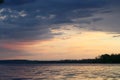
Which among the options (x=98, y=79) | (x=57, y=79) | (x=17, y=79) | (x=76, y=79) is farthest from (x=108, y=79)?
Result: (x=17, y=79)

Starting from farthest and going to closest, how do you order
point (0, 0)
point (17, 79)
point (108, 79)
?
point (17, 79), point (108, 79), point (0, 0)

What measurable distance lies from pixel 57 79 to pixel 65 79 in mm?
1262

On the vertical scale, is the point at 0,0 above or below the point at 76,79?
above

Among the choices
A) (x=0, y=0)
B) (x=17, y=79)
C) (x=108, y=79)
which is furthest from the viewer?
(x=17, y=79)

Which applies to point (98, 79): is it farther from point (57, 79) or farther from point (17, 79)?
point (17, 79)

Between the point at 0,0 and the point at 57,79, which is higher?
the point at 0,0

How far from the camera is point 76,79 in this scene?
48094 millimetres

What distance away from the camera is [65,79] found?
159 ft

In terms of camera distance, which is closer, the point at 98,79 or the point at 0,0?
the point at 0,0

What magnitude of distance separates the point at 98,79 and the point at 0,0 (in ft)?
110

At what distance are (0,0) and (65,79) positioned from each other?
110 feet

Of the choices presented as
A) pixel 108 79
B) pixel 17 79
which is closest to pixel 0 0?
pixel 108 79

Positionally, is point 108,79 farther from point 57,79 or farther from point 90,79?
point 57,79

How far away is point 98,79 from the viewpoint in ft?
156
